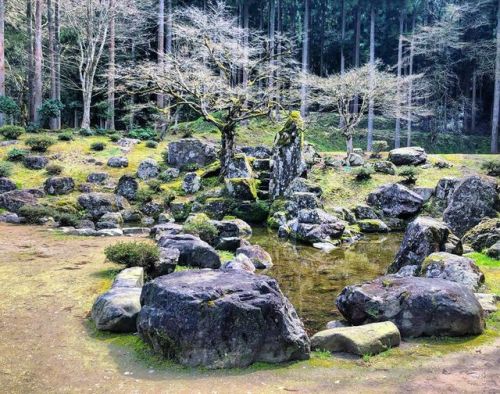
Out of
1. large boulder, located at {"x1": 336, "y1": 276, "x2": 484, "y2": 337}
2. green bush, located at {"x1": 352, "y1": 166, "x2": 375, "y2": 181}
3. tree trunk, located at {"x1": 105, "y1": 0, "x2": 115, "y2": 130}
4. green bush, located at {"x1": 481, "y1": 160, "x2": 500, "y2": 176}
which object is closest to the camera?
large boulder, located at {"x1": 336, "y1": 276, "x2": 484, "y2": 337}

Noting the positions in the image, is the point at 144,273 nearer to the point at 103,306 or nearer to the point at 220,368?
the point at 103,306

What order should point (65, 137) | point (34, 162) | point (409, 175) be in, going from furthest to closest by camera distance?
point (65, 137)
point (34, 162)
point (409, 175)

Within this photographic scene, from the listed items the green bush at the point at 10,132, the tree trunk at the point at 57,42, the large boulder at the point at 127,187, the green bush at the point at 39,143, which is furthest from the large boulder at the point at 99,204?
the tree trunk at the point at 57,42

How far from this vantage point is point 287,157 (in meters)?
20.6

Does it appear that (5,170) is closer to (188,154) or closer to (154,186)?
(154,186)

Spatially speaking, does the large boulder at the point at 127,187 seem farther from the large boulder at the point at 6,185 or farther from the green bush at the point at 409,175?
the green bush at the point at 409,175

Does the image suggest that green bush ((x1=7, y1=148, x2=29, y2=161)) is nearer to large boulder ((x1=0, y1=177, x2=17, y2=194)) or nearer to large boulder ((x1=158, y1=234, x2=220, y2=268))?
large boulder ((x1=0, y1=177, x2=17, y2=194))

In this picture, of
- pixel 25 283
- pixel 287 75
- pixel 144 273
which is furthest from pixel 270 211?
pixel 287 75

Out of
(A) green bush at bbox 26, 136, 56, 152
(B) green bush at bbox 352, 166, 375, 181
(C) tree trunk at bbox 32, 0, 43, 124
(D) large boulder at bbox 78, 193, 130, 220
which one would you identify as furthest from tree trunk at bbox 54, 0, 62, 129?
(B) green bush at bbox 352, 166, 375, 181

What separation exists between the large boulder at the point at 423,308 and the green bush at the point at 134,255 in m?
4.28

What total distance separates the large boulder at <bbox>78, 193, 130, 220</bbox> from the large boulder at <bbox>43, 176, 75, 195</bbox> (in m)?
2.47

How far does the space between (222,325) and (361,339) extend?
6.19 ft

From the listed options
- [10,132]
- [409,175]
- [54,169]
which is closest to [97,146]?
[54,169]

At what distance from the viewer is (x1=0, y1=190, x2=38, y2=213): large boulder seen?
61.7ft
